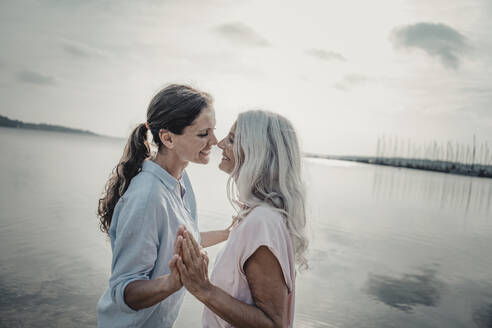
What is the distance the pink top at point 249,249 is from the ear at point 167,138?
1.00 metres

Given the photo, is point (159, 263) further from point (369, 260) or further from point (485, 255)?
point (485, 255)

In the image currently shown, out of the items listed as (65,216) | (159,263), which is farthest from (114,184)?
(65,216)

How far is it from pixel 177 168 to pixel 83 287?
5.81 metres

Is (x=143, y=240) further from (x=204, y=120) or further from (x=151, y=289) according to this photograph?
(x=204, y=120)

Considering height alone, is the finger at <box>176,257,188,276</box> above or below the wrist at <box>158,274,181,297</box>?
above

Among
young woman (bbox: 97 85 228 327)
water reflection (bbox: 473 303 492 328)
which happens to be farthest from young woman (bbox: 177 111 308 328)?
water reflection (bbox: 473 303 492 328)

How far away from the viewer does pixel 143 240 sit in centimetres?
223

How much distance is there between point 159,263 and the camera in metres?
2.42

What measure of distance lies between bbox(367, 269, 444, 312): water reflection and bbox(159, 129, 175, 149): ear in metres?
7.10

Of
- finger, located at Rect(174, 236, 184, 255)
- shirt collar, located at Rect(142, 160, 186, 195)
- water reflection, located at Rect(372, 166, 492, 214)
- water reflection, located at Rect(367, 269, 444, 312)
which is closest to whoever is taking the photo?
finger, located at Rect(174, 236, 184, 255)

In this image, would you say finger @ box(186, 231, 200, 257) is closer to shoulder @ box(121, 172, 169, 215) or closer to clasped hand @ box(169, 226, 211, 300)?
clasped hand @ box(169, 226, 211, 300)

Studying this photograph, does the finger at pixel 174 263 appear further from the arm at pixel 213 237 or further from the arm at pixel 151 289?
the arm at pixel 213 237

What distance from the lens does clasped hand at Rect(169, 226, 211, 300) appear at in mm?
2031

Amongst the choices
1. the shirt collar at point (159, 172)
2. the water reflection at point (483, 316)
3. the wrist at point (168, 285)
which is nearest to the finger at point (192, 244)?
the wrist at point (168, 285)
